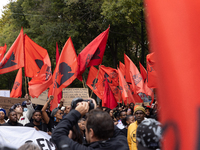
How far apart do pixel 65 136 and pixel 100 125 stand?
0.97 ft

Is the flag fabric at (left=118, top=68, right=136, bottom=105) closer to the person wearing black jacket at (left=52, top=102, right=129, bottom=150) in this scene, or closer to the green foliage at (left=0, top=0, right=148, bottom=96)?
the green foliage at (left=0, top=0, right=148, bottom=96)

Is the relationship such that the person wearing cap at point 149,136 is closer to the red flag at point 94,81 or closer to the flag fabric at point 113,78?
the red flag at point 94,81

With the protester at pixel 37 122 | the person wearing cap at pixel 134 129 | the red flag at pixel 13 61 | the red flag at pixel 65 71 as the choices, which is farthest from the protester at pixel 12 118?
the red flag at pixel 13 61

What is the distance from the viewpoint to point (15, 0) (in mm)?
25547

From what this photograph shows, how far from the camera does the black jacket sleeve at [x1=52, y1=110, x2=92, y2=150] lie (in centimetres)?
208

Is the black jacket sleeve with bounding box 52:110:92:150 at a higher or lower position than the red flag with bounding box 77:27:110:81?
lower

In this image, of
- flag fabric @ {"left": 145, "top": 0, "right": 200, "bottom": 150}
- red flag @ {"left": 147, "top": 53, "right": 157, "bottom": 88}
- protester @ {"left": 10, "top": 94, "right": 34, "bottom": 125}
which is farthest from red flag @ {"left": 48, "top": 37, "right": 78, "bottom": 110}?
flag fabric @ {"left": 145, "top": 0, "right": 200, "bottom": 150}

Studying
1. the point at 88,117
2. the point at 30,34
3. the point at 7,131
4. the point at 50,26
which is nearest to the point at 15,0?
the point at 30,34

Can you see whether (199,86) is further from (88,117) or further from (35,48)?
(35,48)

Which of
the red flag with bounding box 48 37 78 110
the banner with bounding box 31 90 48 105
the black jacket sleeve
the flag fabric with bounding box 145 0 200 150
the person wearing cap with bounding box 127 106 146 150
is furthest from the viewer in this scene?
the red flag with bounding box 48 37 78 110

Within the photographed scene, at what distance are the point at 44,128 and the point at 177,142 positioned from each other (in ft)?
15.4

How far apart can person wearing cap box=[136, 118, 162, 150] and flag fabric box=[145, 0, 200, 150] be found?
87cm

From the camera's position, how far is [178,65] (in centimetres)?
101

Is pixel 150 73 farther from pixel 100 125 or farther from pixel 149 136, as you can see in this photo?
pixel 149 136
